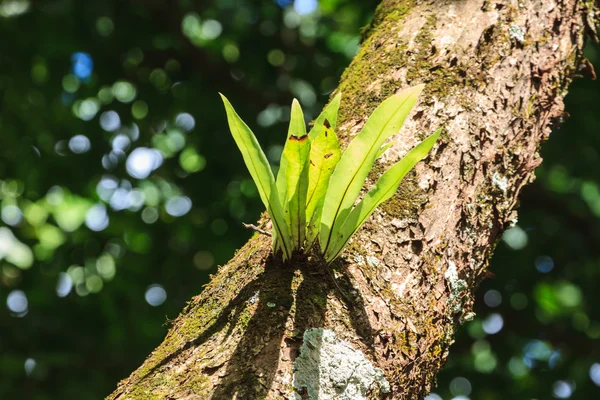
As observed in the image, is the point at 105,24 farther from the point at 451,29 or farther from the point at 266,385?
the point at 266,385

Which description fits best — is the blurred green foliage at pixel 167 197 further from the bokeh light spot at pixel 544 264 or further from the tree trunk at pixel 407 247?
the tree trunk at pixel 407 247

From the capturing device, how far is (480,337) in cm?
360

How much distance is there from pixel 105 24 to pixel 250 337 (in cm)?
287

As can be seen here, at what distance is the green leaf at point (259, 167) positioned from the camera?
832mm

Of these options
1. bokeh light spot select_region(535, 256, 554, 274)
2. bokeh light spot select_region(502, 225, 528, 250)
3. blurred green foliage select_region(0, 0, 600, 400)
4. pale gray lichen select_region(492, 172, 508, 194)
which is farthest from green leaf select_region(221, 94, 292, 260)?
bokeh light spot select_region(535, 256, 554, 274)

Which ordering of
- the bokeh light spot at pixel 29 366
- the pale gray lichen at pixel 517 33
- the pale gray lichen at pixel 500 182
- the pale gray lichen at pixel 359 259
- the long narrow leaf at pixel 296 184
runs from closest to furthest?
the long narrow leaf at pixel 296 184 < the pale gray lichen at pixel 359 259 < the pale gray lichen at pixel 500 182 < the pale gray lichen at pixel 517 33 < the bokeh light spot at pixel 29 366

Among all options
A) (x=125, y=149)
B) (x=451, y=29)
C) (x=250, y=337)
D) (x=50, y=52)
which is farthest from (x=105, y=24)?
(x=250, y=337)

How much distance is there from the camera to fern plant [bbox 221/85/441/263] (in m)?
0.83

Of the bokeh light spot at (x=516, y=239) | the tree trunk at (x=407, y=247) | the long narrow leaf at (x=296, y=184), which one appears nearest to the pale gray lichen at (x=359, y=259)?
the tree trunk at (x=407, y=247)

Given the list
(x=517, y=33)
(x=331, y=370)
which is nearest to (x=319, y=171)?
(x=331, y=370)

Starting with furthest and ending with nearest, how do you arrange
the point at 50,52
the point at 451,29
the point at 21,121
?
the point at 21,121
the point at 50,52
the point at 451,29

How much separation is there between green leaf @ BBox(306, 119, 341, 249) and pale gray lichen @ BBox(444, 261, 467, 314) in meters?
0.28

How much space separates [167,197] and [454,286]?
2.97 m

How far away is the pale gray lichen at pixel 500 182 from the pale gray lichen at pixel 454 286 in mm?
222
